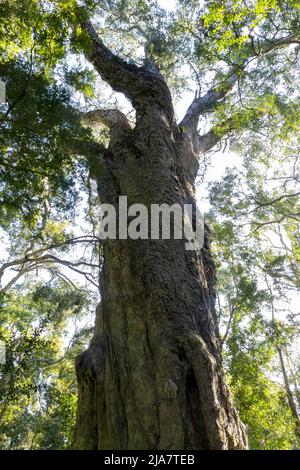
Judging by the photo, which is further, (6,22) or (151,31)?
(151,31)

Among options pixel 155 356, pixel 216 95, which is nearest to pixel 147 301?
pixel 155 356

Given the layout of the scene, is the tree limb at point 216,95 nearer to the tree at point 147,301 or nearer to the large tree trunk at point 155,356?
the tree at point 147,301

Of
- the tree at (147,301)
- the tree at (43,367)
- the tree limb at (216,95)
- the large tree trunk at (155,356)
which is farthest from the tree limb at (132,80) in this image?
the tree at (43,367)

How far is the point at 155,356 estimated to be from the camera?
2.93 metres

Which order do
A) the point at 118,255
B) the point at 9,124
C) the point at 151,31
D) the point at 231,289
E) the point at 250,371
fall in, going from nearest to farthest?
the point at 118,255 → the point at 9,124 → the point at 250,371 → the point at 151,31 → the point at 231,289

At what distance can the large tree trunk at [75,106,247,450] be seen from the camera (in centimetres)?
261

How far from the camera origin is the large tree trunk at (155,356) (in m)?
2.61

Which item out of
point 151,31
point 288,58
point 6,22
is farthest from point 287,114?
point 6,22

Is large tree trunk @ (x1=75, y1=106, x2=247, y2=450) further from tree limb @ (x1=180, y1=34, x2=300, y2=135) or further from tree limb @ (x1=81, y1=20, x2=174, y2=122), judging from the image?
tree limb @ (x1=180, y1=34, x2=300, y2=135)

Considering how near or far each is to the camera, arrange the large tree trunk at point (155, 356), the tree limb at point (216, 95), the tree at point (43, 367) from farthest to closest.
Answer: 1. the tree at point (43, 367)
2. the tree limb at point (216, 95)
3. the large tree trunk at point (155, 356)

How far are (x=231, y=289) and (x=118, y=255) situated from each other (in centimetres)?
798
